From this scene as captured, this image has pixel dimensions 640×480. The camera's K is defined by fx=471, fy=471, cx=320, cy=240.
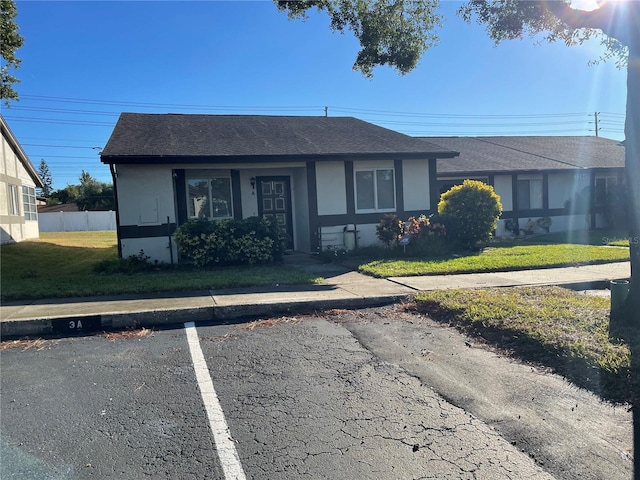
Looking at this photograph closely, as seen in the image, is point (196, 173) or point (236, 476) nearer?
point (236, 476)

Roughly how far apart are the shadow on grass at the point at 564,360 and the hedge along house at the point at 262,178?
8385mm

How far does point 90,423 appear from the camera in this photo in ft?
12.3

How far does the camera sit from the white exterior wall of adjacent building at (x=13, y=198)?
20469 mm

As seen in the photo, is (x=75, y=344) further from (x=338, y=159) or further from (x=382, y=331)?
(x=338, y=159)

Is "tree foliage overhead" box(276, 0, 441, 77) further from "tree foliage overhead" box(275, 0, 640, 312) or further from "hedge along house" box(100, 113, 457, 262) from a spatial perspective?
"hedge along house" box(100, 113, 457, 262)

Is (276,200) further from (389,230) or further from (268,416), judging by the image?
(268,416)

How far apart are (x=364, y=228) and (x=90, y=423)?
38.7ft

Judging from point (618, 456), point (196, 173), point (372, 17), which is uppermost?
point (372, 17)

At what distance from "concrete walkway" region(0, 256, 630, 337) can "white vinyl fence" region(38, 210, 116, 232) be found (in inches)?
1481

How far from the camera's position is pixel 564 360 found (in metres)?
4.78

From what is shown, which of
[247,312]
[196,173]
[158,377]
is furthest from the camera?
[196,173]

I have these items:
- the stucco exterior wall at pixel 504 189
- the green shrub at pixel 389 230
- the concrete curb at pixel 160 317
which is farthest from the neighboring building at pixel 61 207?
the concrete curb at pixel 160 317

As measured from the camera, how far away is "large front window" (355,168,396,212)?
1507 centimetres

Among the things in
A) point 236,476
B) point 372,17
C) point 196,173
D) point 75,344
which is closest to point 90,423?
point 236,476
